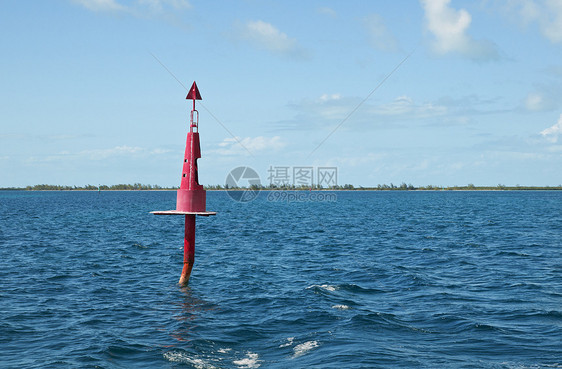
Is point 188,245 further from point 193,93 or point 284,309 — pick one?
point 193,93

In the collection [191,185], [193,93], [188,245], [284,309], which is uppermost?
[193,93]

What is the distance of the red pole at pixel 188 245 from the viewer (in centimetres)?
1616

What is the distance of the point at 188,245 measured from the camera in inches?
663

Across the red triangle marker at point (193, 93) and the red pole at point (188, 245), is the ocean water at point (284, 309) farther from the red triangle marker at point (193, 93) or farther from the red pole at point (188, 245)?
the red triangle marker at point (193, 93)

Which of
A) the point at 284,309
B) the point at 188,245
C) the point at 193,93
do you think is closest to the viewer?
the point at 284,309

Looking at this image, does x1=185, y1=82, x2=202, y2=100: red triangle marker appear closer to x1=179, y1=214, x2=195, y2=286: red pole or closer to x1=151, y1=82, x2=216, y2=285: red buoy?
x1=151, y1=82, x2=216, y2=285: red buoy

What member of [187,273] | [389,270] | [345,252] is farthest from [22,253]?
[389,270]

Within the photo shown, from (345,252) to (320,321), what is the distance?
49.2 feet

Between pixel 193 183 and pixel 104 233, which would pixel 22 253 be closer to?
pixel 104 233

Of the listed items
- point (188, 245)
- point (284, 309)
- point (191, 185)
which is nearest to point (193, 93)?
point (191, 185)

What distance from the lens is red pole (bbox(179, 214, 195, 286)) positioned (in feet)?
53.0

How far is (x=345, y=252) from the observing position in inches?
1115

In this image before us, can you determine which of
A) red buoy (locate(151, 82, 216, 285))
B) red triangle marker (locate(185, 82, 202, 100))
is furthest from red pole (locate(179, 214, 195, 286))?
red triangle marker (locate(185, 82, 202, 100))

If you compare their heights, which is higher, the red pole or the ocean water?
the red pole
